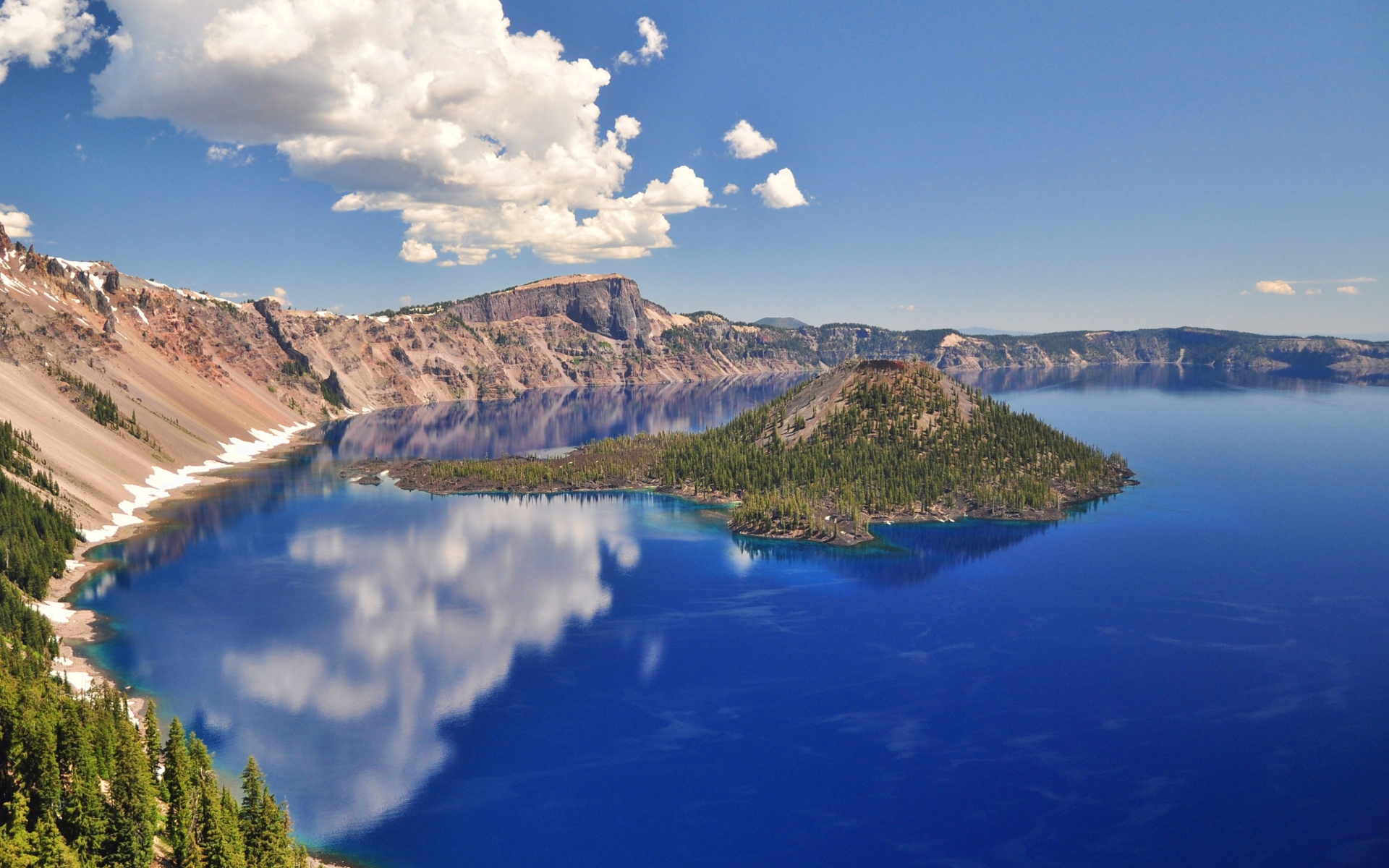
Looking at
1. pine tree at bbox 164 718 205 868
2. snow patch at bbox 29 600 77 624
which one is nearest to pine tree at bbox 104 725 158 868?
pine tree at bbox 164 718 205 868

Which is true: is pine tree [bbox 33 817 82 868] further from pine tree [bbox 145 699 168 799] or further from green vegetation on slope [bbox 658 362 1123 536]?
green vegetation on slope [bbox 658 362 1123 536]

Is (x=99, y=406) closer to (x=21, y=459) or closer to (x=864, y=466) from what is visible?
(x=21, y=459)

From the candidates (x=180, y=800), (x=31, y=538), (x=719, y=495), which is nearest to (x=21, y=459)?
(x=31, y=538)

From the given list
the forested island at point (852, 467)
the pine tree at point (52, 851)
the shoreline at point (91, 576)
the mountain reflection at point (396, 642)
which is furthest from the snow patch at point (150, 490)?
the pine tree at point (52, 851)

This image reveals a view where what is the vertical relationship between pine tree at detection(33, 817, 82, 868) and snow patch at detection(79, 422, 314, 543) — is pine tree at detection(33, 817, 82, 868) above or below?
below

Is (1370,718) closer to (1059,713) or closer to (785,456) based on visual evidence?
(1059,713)

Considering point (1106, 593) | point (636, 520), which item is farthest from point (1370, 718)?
point (636, 520)
